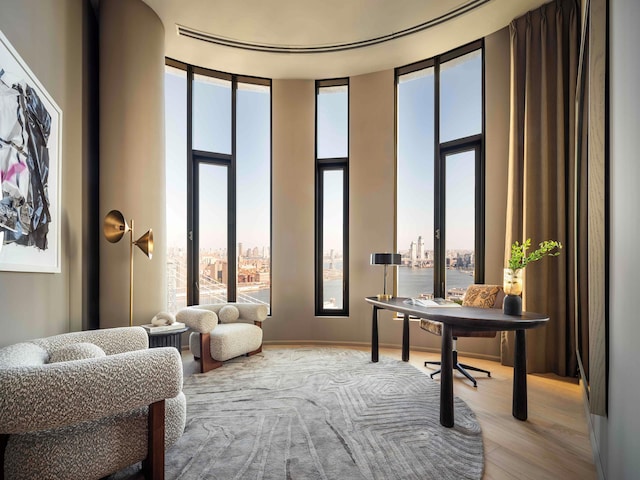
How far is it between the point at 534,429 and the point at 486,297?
130 centimetres

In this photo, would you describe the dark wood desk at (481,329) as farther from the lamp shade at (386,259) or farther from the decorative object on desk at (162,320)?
the decorative object on desk at (162,320)

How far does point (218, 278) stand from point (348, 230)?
1841 mm

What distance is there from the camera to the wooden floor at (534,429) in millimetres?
1888

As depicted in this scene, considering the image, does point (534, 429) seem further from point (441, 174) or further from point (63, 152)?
point (63, 152)

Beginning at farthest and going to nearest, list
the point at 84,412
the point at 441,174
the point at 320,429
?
the point at 441,174
the point at 320,429
the point at 84,412

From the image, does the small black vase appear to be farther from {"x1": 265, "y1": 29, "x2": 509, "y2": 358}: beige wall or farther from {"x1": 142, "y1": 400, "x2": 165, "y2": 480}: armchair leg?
{"x1": 142, "y1": 400, "x2": 165, "y2": 480}: armchair leg

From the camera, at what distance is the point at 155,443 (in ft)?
5.35

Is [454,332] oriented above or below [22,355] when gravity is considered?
below

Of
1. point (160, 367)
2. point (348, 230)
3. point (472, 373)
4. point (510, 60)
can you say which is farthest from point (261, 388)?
point (510, 60)

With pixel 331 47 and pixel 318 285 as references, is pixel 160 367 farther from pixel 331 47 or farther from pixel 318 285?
pixel 331 47

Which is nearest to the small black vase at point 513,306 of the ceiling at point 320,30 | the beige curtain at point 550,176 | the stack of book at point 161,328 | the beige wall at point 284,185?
the beige curtain at point 550,176

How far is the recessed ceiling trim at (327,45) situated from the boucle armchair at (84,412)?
3.55 m

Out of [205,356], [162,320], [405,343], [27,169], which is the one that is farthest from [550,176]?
[27,169]

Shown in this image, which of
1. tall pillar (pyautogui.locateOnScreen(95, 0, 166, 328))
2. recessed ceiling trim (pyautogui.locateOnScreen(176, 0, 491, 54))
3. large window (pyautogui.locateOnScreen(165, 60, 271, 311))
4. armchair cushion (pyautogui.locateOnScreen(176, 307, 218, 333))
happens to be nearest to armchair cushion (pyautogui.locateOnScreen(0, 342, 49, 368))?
tall pillar (pyautogui.locateOnScreen(95, 0, 166, 328))
